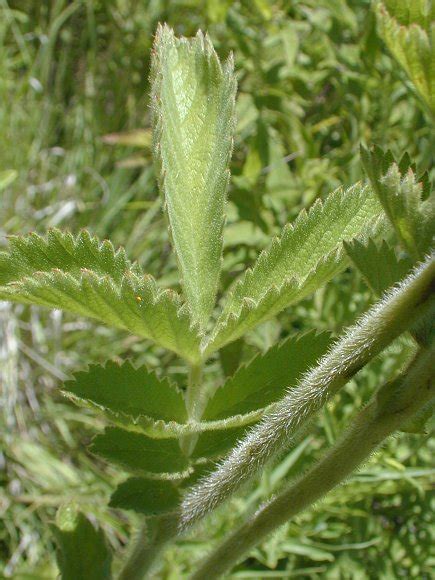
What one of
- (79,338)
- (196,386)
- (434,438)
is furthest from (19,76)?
(196,386)

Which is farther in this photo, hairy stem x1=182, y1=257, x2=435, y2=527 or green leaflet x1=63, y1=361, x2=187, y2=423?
green leaflet x1=63, y1=361, x2=187, y2=423

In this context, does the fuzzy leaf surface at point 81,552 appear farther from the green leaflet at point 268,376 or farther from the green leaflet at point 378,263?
the green leaflet at point 378,263

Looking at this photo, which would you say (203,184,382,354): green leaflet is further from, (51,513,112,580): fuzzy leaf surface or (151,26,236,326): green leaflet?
(51,513,112,580): fuzzy leaf surface

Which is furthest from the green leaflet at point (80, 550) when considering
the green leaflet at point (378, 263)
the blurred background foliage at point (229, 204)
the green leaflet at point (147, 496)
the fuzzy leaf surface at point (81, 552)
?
the green leaflet at point (378, 263)

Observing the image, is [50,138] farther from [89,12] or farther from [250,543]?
[250,543]

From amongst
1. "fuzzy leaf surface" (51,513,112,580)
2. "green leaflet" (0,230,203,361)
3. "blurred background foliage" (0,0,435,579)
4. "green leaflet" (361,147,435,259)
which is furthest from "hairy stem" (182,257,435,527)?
"blurred background foliage" (0,0,435,579)

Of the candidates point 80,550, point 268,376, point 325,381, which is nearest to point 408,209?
point 325,381
